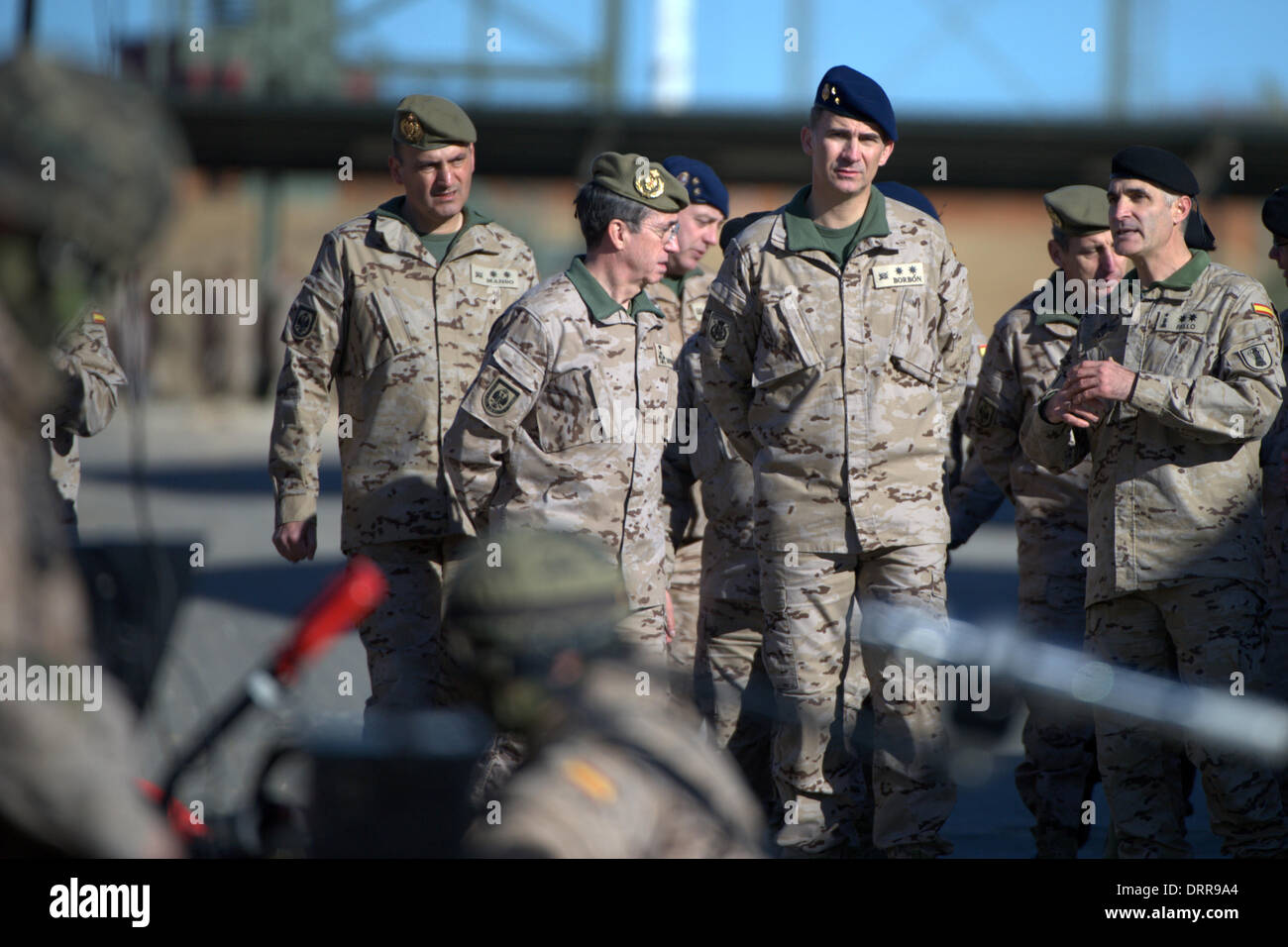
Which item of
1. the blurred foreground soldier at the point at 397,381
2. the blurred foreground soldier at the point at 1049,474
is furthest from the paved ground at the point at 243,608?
the blurred foreground soldier at the point at 397,381

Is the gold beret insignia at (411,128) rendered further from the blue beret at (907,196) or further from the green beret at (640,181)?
the blue beret at (907,196)

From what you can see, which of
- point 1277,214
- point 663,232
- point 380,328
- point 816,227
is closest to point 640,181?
point 663,232

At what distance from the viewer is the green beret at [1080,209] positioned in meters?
5.20

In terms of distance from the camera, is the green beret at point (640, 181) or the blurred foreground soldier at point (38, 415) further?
the green beret at point (640, 181)

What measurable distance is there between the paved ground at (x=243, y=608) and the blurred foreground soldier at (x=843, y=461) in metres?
0.41

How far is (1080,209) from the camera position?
521 cm

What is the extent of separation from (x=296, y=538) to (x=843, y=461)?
1752 mm

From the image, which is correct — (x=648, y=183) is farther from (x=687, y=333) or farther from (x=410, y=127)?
(x=687, y=333)

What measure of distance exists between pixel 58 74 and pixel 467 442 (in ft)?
8.78

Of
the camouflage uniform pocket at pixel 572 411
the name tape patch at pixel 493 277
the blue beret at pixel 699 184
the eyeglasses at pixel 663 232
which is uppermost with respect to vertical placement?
the blue beret at pixel 699 184

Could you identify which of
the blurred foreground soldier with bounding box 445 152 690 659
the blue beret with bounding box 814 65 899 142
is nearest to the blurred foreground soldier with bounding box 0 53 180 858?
the blurred foreground soldier with bounding box 445 152 690 659

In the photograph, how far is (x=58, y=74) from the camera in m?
1.86
